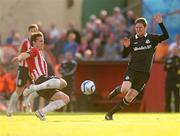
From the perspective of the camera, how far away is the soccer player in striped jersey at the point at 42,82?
47.6 ft

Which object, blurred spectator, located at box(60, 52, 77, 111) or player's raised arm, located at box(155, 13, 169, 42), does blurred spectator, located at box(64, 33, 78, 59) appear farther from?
player's raised arm, located at box(155, 13, 169, 42)

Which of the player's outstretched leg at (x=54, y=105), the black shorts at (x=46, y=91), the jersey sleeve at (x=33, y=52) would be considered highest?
the jersey sleeve at (x=33, y=52)

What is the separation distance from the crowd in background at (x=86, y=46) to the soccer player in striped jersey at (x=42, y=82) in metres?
9.33

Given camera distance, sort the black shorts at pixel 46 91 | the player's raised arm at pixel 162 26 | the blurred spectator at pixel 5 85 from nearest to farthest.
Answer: the black shorts at pixel 46 91 < the player's raised arm at pixel 162 26 < the blurred spectator at pixel 5 85

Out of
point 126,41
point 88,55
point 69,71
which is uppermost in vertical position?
point 126,41

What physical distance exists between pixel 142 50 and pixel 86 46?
1076 cm

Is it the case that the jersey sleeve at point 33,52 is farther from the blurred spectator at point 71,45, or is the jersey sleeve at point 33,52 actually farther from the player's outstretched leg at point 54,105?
the blurred spectator at point 71,45

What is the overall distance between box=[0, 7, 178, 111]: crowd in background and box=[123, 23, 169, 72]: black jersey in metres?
9.23

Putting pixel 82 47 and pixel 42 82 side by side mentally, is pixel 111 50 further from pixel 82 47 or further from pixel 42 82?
pixel 42 82

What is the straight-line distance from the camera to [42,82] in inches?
576

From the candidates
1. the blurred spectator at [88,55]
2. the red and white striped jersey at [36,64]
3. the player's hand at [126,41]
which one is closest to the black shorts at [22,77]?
the red and white striped jersey at [36,64]

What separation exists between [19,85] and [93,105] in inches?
277

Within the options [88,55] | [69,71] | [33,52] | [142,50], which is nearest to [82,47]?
[88,55]

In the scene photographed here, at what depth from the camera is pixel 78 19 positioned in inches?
1208
